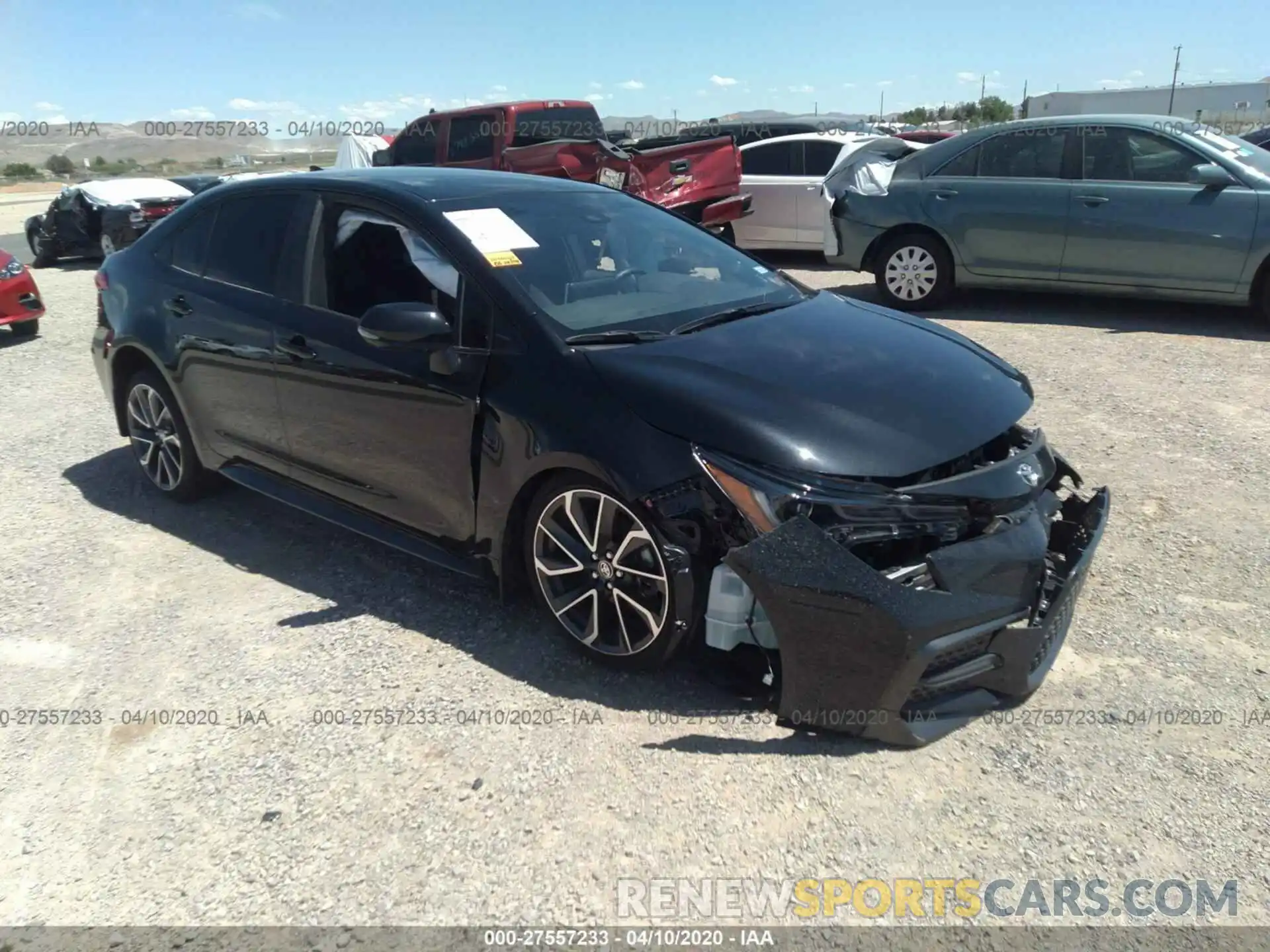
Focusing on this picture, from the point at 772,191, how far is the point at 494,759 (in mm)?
10026

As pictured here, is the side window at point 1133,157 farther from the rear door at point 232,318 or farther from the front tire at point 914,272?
the rear door at point 232,318

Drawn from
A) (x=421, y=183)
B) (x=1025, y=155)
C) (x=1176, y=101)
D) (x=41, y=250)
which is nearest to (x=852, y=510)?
(x=421, y=183)

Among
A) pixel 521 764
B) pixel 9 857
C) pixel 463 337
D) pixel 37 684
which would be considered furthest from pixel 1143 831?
pixel 37 684

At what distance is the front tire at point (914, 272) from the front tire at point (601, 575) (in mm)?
6510

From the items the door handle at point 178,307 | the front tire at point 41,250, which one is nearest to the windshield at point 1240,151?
the door handle at point 178,307

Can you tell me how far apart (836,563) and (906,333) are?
1455 mm

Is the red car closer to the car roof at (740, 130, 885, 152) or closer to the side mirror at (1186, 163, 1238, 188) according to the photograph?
the car roof at (740, 130, 885, 152)

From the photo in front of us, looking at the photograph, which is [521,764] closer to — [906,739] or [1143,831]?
[906,739]

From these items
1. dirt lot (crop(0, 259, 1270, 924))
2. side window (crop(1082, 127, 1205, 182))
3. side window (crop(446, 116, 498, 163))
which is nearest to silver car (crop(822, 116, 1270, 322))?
side window (crop(1082, 127, 1205, 182))

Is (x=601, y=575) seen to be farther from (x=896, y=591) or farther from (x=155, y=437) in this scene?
(x=155, y=437)

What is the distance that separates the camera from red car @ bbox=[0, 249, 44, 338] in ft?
30.8

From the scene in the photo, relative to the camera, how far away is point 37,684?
344 cm

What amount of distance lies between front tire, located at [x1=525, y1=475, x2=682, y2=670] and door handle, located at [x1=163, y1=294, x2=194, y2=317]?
92.5 inches

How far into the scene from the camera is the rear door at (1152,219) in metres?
7.48
